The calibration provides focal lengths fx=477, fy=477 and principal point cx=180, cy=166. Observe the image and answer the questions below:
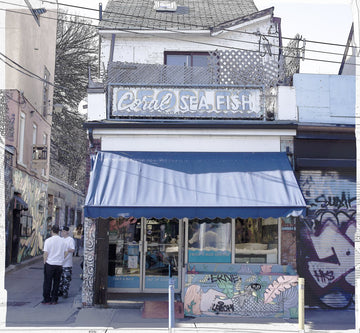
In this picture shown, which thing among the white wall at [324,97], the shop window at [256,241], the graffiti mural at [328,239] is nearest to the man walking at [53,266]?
the shop window at [256,241]

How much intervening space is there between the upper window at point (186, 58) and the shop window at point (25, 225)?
7749mm

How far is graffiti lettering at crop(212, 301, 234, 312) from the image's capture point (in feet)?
29.5

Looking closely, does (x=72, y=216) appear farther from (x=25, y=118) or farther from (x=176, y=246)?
(x=176, y=246)

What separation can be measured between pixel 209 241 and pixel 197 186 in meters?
2.07

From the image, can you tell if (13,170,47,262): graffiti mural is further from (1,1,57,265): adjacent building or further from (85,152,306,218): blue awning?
(85,152,306,218): blue awning

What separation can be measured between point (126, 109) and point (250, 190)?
126 inches

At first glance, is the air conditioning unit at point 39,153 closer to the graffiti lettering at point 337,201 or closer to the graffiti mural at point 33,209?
the graffiti mural at point 33,209

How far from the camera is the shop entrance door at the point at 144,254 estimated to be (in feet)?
36.0

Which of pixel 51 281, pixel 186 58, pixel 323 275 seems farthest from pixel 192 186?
pixel 186 58

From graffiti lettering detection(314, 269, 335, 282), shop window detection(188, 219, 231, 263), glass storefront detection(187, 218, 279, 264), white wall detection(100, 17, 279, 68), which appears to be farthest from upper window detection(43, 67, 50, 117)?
graffiti lettering detection(314, 269, 335, 282)

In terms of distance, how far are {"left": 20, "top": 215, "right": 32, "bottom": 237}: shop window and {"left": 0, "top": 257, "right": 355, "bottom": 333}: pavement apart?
20.2 ft

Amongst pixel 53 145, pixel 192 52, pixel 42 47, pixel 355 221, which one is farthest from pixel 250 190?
pixel 53 145

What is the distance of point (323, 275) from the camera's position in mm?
10031

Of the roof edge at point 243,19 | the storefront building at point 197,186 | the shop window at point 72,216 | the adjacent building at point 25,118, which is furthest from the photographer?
the shop window at point 72,216
